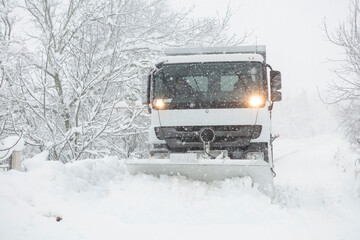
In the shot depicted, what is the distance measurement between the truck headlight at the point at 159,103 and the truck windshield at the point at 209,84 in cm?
5

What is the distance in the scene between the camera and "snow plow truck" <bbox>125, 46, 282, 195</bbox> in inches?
243

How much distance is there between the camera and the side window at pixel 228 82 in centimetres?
646

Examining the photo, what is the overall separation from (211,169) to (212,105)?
155 cm

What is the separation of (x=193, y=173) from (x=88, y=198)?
5.15ft

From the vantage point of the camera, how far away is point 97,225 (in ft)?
12.9

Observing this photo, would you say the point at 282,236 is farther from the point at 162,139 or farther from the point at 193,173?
the point at 162,139

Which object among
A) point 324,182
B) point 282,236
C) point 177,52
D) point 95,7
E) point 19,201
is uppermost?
point 95,7

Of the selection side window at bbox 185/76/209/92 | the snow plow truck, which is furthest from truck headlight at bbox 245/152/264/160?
side window at bbox 185/76/209/92

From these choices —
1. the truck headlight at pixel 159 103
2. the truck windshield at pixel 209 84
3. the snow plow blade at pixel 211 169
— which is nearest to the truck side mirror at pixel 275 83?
the truck windshield at pixel 209 84

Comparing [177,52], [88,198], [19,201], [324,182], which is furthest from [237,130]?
[324,182]

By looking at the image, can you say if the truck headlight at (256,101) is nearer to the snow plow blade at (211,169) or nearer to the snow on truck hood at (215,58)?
the snow on truck hood at (215,58)

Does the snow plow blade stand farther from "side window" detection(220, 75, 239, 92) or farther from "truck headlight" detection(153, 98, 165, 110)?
"side window" detection(220, 75, 239, 92)

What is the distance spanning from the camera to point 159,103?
663 centimetres

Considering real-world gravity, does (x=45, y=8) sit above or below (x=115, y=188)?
above
